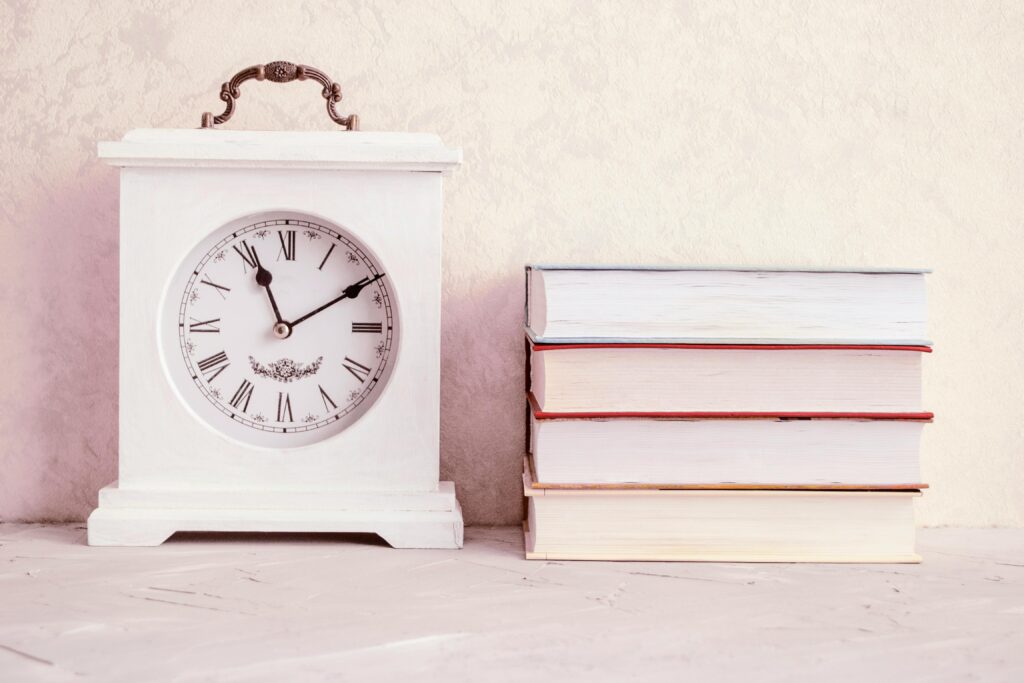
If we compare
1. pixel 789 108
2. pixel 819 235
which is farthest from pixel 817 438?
pixel 789 108

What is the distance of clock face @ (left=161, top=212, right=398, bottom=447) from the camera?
98 cm

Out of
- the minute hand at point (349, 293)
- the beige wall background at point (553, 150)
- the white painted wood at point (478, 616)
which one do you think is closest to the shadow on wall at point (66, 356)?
the beige wall background at point (553, 150)

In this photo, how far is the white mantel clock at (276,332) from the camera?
954 millimetres

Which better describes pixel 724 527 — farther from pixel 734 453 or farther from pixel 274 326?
pixel 274 326

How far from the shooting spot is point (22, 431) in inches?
44.1

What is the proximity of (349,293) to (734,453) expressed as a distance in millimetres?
415

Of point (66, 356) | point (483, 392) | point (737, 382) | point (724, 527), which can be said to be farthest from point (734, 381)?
point (66, 356)

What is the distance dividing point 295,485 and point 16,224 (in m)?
0.48

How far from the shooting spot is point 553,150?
3.68 feet

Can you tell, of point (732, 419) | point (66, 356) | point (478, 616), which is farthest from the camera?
point (66, 356)

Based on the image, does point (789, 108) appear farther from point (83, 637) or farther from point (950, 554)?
point (83, 637)

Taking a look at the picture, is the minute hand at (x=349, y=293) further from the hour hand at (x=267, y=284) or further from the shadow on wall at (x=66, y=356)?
the shadow on wall at (x=66, y=356)

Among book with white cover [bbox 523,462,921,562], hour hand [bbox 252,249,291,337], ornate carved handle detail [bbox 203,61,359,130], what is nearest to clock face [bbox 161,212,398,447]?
hour hand [bbox 252,249,291,337]

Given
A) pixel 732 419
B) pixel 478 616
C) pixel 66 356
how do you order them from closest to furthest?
pixel 478 616, pixel 732 419, pixel 66 356
